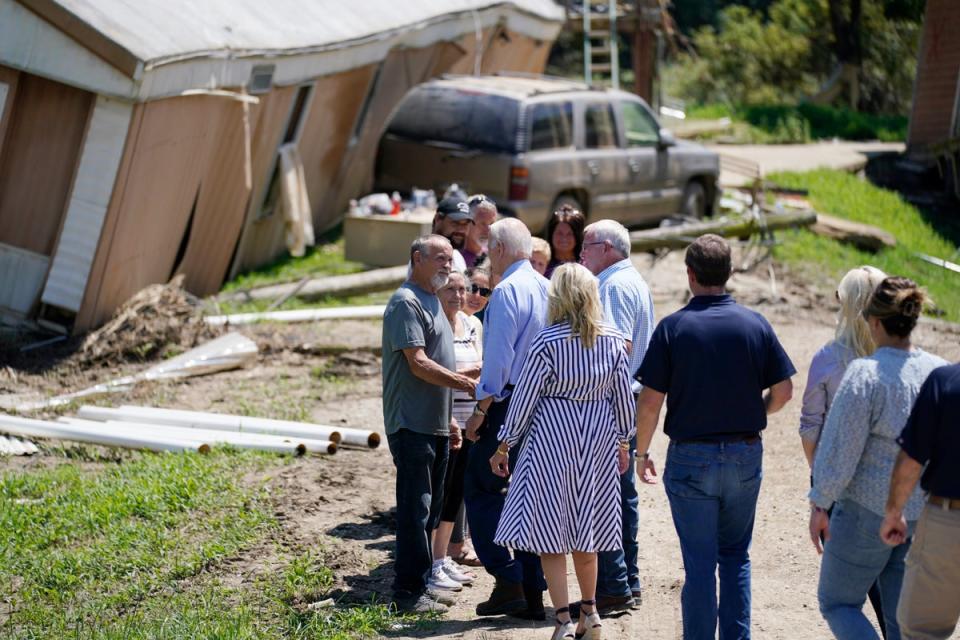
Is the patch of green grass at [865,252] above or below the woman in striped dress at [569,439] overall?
above

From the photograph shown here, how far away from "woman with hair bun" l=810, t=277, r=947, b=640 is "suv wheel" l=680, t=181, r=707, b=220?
12.1m

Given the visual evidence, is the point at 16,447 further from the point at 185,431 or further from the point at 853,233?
the point at 853,233

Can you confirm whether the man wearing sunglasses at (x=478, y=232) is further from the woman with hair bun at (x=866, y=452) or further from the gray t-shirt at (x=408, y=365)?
the woman with hair bun at (x=866, y=452)

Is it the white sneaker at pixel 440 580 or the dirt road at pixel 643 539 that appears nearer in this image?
the dirt road at pixel 643 539

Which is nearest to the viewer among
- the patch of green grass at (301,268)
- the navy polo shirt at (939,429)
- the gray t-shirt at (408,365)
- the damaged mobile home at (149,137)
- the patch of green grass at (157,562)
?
the navy polo shirt at (939,429)

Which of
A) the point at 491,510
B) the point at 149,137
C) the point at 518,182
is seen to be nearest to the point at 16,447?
the point at 149,137

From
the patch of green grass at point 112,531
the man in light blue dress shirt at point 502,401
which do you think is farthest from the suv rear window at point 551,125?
the man in light blue dress shirt at point 502,401

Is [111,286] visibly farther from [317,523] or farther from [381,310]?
[317,523]

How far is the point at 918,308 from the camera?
482cm

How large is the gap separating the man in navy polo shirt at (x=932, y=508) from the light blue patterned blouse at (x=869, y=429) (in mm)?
145

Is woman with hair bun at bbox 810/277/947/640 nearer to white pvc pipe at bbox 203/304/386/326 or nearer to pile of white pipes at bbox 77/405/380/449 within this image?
pile of white pipes at bbox 77/405/380/449

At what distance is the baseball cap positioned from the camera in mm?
7285

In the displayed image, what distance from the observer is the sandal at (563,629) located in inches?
227

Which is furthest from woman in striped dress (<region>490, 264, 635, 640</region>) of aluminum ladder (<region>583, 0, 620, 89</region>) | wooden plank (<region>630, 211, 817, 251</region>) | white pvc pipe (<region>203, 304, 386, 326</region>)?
aluminum ladder (<region>583, 0, 620, 89</region>)
